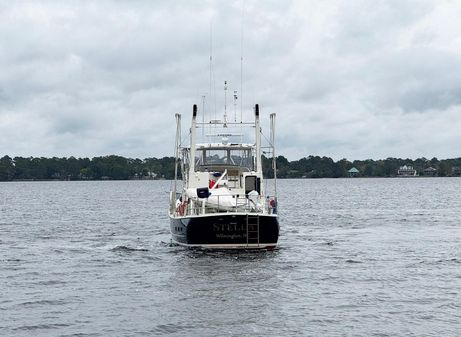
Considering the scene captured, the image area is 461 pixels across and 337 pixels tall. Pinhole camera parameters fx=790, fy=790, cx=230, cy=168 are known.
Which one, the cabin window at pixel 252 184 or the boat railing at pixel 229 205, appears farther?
the cabin window at pixel 252 184

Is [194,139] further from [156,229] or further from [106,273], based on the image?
[156,229]

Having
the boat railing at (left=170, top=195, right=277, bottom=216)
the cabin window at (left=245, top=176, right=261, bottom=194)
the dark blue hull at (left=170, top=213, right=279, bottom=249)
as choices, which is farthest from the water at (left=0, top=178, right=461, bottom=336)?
the cabin window at (left=245, top=176, right=261, bottom=194)

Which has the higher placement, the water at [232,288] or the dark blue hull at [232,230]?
the dark blue hull at [232,230]

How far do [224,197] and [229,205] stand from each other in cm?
83

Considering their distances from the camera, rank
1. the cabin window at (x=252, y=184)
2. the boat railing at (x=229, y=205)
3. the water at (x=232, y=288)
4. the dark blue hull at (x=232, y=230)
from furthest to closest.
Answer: the cabin window at (x=252, y=184) → the boat railing at (x=229, y=205) → the dark blue hull at (x=232, y=230) → the water at (x=232, y=288)

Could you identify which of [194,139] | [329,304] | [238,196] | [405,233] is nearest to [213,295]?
[329,304]

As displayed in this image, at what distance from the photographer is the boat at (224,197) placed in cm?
3588

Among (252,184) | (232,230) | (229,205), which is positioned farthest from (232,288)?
(252,184)

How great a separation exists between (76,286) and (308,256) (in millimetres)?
12920

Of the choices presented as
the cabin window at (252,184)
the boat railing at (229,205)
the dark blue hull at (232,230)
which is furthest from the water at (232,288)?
the cabin window at (252,184)

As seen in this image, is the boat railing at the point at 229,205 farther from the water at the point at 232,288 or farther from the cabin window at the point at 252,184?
the water at the point at 232,288

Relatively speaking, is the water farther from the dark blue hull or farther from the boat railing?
the boat railing

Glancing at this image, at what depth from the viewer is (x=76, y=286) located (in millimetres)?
28750

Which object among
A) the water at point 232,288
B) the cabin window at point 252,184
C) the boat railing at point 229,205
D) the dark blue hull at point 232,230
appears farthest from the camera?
the cabin window at point 252,184
